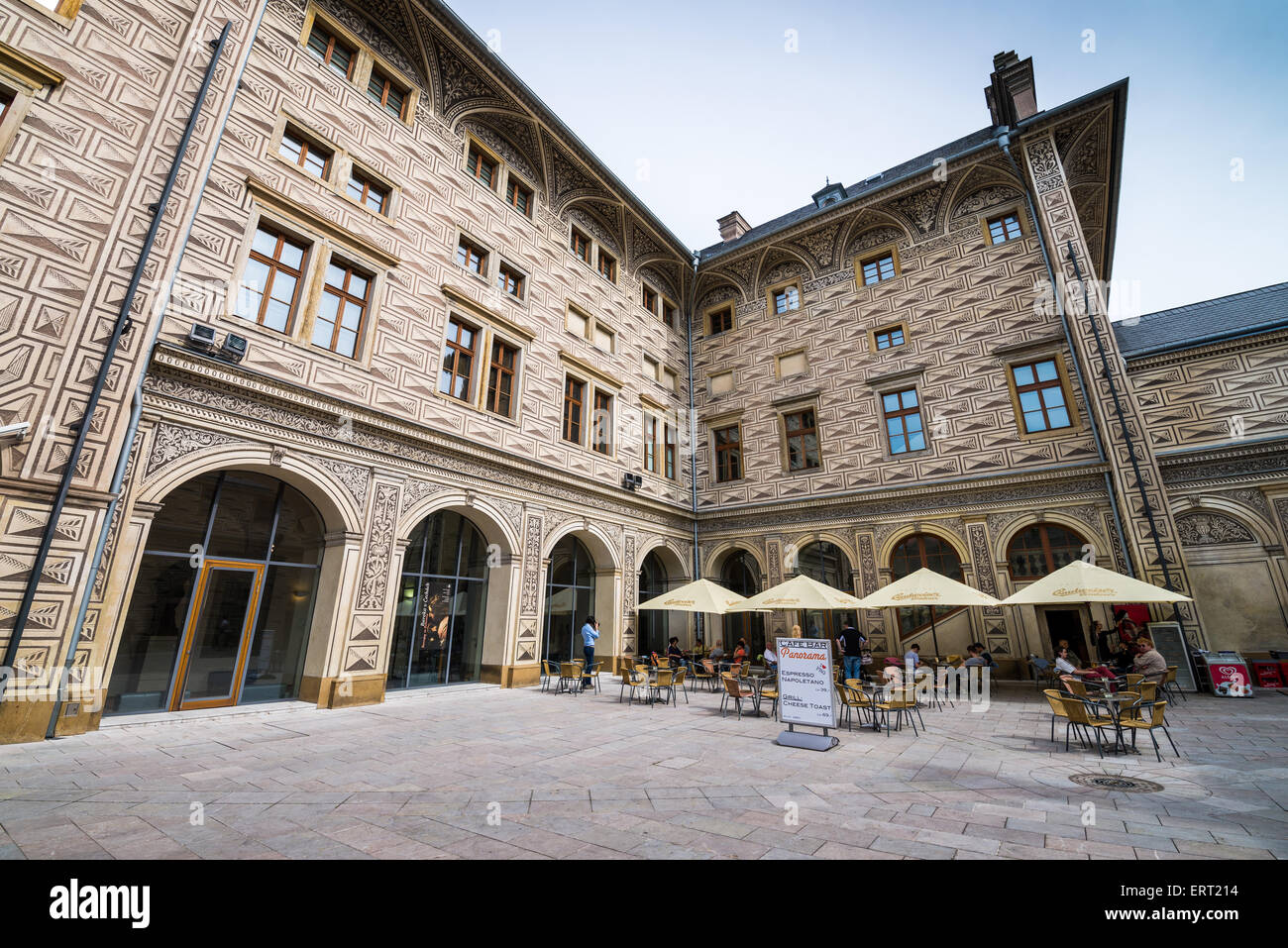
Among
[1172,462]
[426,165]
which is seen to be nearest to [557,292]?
[426,165]

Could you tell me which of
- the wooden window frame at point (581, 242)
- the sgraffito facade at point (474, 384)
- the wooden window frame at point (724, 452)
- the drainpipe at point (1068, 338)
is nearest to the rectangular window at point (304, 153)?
the sgraffito facade at point (474, 384)

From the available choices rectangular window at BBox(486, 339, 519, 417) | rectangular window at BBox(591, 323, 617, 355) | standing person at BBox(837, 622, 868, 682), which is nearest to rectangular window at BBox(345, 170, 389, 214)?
rectangular window at BBox(486, 339, 519, 417)

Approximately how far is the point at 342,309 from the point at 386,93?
5727mm

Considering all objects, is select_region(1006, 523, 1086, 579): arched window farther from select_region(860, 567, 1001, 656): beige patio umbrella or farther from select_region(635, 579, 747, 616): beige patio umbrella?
select_region(635, 579, 747, 616): beige patio umbrella

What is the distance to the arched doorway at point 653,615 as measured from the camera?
17094 millimetres

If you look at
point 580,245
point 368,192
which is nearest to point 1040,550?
point 580,245

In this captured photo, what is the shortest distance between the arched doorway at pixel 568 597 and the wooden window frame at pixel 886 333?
11.1m

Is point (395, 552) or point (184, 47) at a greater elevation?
point (184, 47)

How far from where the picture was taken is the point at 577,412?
50.6ft

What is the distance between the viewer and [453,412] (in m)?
11.6

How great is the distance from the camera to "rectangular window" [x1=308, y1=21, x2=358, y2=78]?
35.8ft

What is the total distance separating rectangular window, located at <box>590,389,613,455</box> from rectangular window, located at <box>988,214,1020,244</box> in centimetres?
1249

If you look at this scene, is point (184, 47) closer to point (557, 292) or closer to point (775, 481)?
point (557, 292)
